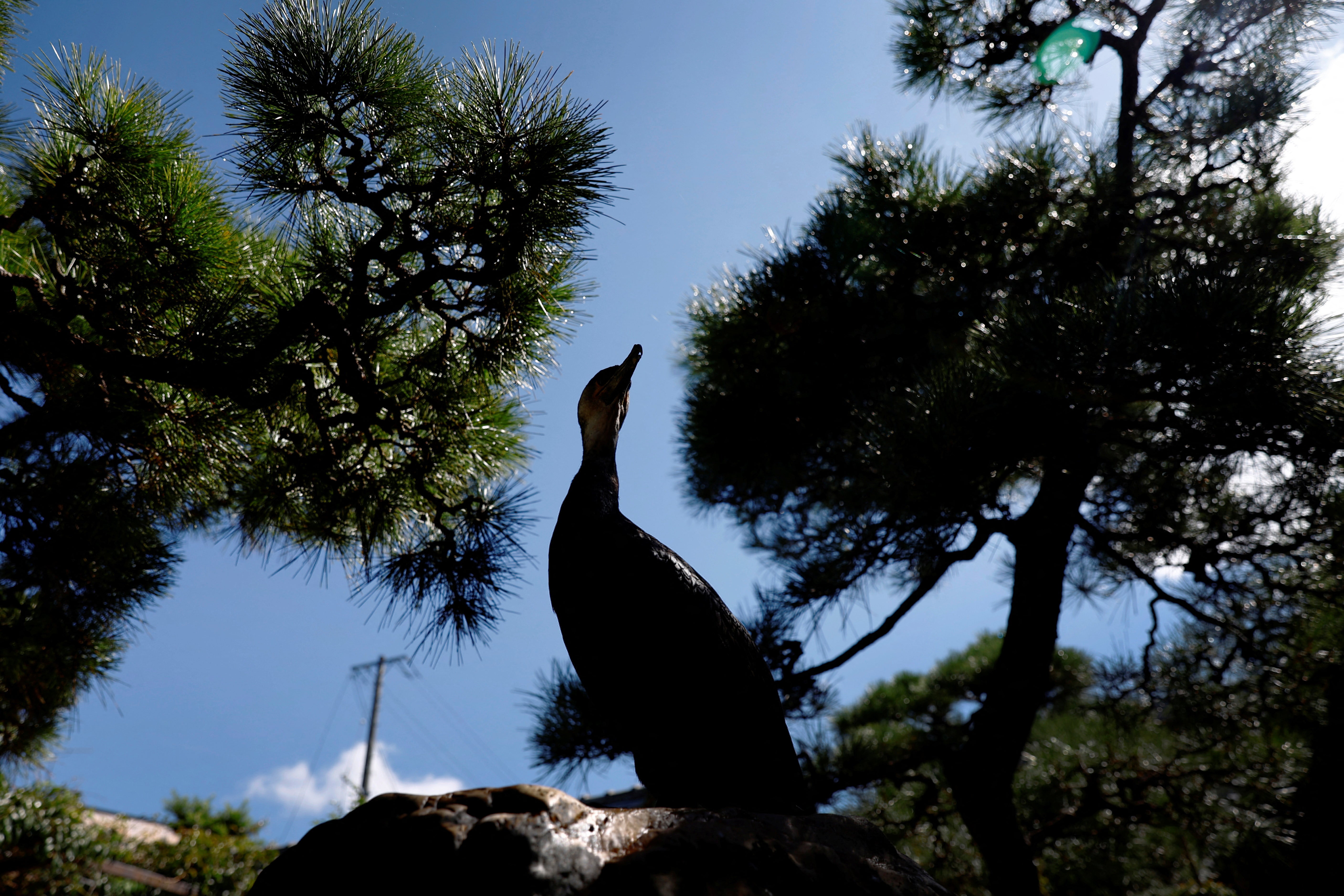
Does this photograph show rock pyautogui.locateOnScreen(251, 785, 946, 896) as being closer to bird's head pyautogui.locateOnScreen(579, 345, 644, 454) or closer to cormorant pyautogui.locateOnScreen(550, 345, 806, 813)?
cormorant pyautogui.locateOnScreen(550, 345, 806, 813)

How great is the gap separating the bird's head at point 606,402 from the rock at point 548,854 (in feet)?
1.87

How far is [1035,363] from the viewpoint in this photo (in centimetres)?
161

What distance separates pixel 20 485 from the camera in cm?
172

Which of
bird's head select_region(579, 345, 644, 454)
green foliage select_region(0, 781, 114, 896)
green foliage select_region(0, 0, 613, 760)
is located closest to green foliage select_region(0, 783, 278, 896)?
green foliage select_region(0, 781, 114, 896)

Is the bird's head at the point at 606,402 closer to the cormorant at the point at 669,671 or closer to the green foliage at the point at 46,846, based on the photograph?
the cormorant at the point at 669,671

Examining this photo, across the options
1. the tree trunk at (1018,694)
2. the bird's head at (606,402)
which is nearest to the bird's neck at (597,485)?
the bird's head at (606,402)

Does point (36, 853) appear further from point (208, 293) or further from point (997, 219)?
point (997, 219)

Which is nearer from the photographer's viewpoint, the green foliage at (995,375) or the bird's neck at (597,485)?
the bird's neck at (597,485)

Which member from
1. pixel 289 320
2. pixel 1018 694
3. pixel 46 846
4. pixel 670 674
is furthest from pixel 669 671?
pixel 46 846

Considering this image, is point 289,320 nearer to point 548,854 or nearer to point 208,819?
point 548,854

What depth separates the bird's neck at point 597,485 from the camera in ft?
3.26

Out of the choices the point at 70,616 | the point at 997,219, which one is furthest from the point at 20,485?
the point at 997,219

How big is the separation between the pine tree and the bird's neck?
0.84m

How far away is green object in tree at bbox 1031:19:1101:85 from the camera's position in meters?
2.48
